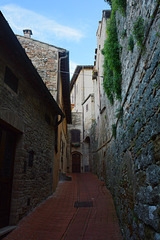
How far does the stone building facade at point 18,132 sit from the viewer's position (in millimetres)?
4203

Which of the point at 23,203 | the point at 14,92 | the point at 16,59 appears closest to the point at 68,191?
the point at 23,203

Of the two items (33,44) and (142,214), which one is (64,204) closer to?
(142,214)

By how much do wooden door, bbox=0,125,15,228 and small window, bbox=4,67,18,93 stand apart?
3.50 feet

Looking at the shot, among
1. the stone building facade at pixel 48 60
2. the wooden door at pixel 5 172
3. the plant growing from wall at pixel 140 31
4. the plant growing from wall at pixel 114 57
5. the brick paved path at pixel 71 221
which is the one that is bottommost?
the brick paved path at pixel 71 221

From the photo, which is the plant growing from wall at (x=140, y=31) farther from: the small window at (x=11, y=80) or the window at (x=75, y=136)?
the window at (x=75, y=136)

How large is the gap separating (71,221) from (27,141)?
255cm

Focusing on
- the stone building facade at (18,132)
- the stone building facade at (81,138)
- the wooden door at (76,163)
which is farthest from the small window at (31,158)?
the wooden door at (76,163)

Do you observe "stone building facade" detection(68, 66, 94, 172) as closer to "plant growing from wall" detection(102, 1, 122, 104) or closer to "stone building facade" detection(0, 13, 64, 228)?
"stone building facade" detection(0, 13, 64, 228)

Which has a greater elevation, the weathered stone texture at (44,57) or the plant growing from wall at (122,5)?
the weathered stone texture at (44,57)

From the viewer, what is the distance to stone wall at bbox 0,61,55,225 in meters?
4.39

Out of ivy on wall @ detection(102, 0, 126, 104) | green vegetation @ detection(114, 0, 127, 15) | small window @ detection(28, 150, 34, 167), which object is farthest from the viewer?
small window @ detection(28, 150, 34, 167)

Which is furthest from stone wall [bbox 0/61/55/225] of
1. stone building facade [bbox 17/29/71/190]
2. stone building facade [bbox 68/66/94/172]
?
stone building facade [bbox 68/66/94/172]

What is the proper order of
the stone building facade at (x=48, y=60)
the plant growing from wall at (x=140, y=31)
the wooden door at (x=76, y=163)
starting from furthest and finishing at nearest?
the wooden door at (x=76, y=163) → the stone building facade at (x=48, y=60) → the plant growing from wall at (x=140, y=31)

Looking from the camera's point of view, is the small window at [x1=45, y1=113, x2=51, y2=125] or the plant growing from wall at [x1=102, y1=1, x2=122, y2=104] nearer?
the plant growing from wall at [x1=102, y1=1, x2=122, y2=104]
